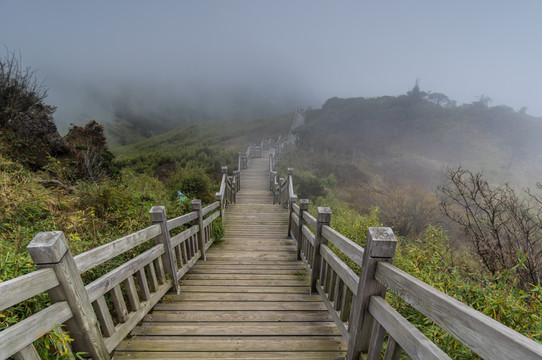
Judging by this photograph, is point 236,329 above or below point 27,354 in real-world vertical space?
below

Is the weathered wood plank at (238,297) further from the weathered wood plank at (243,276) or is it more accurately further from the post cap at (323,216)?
the post cap at (323,216)

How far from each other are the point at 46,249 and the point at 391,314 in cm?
235

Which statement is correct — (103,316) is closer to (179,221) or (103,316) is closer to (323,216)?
(179,221)

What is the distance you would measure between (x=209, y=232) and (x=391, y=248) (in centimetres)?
419

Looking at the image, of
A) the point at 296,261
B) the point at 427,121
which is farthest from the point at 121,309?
the point at 427,121

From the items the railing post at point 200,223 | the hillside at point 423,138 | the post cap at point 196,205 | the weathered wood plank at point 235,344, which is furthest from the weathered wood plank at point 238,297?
the hillside at point 423,138

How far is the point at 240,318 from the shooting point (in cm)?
261

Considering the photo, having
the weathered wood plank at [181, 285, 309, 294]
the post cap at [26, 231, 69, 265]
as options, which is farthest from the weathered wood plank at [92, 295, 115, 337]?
the weathered wood plank at [181, 285, 309, 294]

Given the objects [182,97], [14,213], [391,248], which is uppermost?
[182,97]

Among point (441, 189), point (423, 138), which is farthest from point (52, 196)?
point (423, 138)

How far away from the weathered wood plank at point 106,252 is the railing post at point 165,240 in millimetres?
178

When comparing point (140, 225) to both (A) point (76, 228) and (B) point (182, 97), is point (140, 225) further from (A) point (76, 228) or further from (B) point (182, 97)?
(B) point (182, 97)

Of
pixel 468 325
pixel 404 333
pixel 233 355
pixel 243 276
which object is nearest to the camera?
pixel 468 325

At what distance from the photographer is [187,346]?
2.21 m
